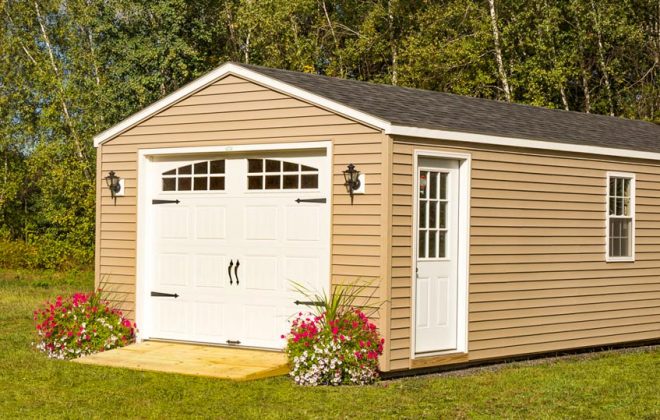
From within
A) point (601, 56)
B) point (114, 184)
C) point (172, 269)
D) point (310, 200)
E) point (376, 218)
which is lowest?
point (172, 269)

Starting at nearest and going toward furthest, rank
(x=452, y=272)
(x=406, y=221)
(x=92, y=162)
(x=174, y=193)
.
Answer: (x=406, y=221) → (x=452, y=272) → (x=174, y=193) → (x=92, y=162)

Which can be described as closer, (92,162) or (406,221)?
(406,221)

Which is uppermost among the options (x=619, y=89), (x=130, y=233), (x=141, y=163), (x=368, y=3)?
(x=368, y=3)

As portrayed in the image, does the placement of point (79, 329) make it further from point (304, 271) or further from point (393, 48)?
point (393, 48)

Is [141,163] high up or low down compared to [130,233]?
up

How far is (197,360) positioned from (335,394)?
2.18 meters

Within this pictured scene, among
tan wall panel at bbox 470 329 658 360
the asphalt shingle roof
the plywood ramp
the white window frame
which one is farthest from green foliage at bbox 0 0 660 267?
the plywood ramp

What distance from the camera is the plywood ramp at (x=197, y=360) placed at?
10.6m

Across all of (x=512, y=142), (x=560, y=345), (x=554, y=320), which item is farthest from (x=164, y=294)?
(x=560, y=345)

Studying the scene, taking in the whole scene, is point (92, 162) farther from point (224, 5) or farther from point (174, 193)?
point (174, 193)

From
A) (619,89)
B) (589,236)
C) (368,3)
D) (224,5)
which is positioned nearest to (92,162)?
(224,5)

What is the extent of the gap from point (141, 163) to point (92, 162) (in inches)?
675

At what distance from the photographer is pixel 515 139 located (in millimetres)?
12219

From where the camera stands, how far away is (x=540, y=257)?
498 inches
